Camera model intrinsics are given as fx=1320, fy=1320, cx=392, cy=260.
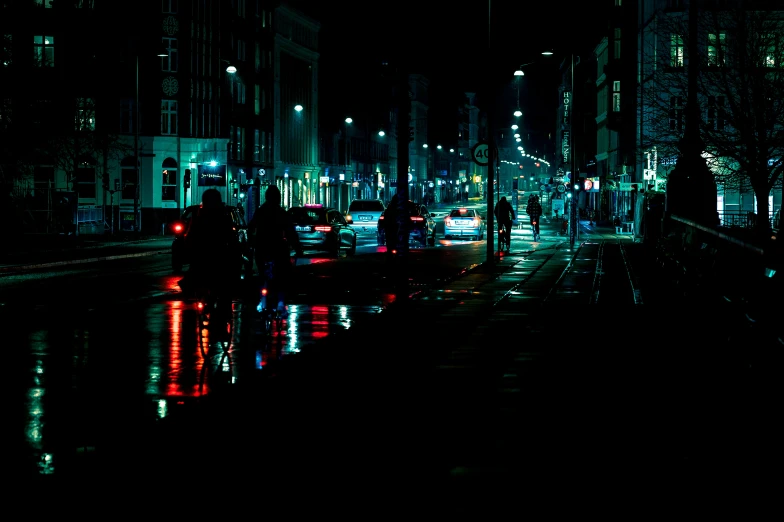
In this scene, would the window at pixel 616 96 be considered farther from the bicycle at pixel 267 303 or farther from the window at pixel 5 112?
the bicycle at pixel 267 303

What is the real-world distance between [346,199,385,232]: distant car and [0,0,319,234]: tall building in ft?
34.3

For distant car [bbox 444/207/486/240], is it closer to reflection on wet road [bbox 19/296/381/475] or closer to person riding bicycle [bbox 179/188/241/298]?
reflection on wet road [bbox 19/296/381/475]

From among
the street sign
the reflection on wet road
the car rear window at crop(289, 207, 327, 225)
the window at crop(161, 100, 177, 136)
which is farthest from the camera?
the window at crop(161, 100, 177, 136)

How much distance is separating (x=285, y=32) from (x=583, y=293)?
7758 centimetres

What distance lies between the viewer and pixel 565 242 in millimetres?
57875

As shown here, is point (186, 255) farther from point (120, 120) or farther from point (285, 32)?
point (285, 32)

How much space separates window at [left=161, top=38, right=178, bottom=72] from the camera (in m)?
77.4

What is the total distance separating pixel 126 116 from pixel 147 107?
1324mm

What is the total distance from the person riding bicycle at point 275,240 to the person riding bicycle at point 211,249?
2.61 meters

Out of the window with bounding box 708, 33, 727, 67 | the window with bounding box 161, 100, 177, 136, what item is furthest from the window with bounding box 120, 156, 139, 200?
the window with bounding box 708, 33, 727, 67

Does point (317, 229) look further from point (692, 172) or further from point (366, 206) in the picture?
point (366, 206)

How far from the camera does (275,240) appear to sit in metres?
17.5

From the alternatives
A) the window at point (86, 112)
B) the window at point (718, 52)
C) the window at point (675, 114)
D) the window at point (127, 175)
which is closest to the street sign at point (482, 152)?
the window at point (718, 52)

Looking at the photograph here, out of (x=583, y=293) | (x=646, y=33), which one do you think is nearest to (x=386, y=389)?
(x=583, y=293)
